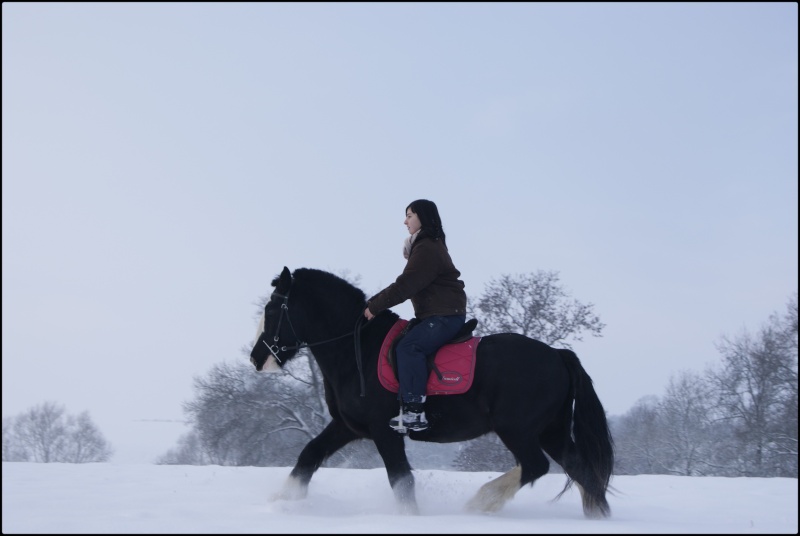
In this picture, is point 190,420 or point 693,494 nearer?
point 693,494

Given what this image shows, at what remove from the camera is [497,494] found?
625 centimetres

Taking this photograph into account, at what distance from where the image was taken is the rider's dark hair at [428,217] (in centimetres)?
674

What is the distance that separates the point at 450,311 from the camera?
656cm

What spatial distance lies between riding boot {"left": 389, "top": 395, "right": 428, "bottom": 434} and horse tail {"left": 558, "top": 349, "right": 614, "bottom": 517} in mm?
1390

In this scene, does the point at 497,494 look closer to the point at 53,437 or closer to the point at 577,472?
the point at 577,472

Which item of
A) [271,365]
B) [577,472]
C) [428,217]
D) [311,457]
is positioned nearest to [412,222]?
[428,217]

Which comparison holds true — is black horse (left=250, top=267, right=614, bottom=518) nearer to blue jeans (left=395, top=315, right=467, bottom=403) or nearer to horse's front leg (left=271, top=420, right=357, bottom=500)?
horse's front leg (left=271, top=420, right=357, bottom=500)

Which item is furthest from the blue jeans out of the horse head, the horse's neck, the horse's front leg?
the horse head

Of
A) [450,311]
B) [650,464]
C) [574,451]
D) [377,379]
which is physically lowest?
[650,464]

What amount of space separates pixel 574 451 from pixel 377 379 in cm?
188

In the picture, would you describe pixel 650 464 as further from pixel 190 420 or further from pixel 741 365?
pixel 190 420

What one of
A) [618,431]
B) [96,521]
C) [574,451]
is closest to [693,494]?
[574,451]

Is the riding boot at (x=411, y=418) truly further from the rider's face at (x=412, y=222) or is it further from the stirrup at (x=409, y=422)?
the rider's face at (x=412, y=222)

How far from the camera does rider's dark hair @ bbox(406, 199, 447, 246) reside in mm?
6738
